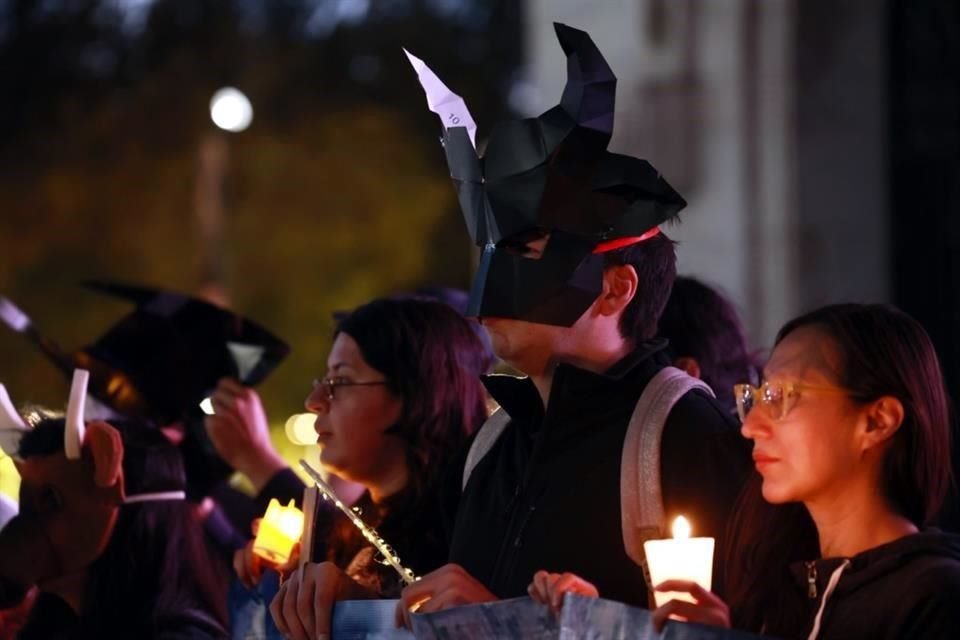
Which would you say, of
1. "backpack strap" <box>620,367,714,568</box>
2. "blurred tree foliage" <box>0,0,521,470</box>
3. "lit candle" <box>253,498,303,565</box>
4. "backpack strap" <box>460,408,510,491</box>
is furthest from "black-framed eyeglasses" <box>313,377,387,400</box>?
"blurred tree foliage" <box>0,0,521,470</box>

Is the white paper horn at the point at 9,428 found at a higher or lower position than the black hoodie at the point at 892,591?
lower

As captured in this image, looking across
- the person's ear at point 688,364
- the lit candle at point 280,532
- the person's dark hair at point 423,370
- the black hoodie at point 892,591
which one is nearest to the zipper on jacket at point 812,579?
the black hoodie at point 892,591

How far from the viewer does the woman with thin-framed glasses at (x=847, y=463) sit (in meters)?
3.46

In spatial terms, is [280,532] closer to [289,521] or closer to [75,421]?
[289,521]

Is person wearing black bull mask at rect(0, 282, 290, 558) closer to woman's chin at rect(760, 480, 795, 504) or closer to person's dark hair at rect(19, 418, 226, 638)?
person's dark hair at rect(19, 418, 226, 638)

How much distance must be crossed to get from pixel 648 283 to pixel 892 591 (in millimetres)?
1186

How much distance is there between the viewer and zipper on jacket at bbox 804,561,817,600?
356 cm

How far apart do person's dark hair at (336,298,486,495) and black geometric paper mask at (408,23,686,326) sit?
1236 mm

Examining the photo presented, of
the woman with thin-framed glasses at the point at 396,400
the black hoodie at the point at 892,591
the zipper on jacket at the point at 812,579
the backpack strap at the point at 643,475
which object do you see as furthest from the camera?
the woman with thin-framed glasses at the point at 396,400

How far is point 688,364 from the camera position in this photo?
17.8 ft

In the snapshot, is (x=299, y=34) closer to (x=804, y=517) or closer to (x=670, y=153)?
(x=670, y=153)

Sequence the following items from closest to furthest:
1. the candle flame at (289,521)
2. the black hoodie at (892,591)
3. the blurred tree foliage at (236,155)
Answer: the black hoodie at (892,591) → the candle flame at (289,521) → the blurred tree foliage at (236,155)

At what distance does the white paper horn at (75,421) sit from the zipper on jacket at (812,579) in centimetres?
270

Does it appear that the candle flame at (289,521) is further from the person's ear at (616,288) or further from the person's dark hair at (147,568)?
the person's ear at (616,288)
